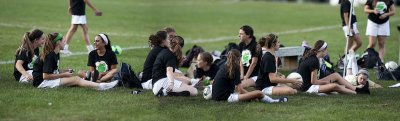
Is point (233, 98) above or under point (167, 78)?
under

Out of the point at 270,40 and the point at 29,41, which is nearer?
the point at 270,40

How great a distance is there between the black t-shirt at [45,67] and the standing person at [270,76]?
3162 mm

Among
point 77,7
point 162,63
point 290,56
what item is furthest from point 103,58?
point 77,7

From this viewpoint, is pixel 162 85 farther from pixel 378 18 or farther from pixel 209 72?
pixel 378 18

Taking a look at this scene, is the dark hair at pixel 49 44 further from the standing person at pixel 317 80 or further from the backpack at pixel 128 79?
the standing person at pixel 317 80

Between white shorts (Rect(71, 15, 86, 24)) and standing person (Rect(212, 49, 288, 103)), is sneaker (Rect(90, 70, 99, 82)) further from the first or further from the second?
white shorts (Rect(71, 15, 86, 24))

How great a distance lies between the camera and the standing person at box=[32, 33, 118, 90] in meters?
13.8

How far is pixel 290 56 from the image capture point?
59.3 feet

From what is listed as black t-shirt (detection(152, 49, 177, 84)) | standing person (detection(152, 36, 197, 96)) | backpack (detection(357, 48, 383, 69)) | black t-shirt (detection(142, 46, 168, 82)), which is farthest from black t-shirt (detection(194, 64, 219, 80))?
backpack (detection(357, 48, 383, 69))

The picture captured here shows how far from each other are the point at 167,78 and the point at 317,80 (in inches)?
101

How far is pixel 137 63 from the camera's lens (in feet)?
60.8

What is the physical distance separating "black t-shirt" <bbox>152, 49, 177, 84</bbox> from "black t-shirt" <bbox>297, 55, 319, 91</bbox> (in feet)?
7.21

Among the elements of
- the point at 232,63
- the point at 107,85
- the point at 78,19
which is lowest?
the point at 107,85

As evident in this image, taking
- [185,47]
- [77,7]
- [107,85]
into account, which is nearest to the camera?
[107,85]
